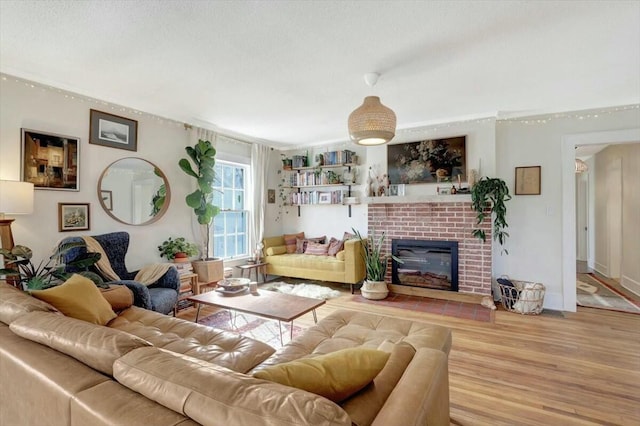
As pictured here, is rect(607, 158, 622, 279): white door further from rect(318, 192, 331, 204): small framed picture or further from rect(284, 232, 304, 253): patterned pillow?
rect(284, 232, 304, 253): patterned pillow

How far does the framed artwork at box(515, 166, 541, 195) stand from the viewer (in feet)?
13.1

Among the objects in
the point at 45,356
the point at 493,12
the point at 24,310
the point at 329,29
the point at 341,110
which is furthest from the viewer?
the point at 341,110

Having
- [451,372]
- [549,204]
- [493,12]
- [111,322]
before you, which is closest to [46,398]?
[111,322]

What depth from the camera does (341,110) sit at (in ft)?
12.7

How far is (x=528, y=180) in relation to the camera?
4.04 meters

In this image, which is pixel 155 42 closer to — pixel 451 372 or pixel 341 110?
pixel 341 110

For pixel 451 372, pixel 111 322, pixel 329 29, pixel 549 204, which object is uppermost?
pixel 329 29

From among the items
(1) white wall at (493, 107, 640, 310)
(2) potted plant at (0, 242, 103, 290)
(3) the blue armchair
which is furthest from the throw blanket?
(1) white wall at (493, 107, 640, 310)

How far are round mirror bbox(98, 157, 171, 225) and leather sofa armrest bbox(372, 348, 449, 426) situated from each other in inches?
137

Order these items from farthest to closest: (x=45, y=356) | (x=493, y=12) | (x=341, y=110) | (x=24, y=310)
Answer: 1. (x=341, y=110)
2. (x=493, y=12)
3. (x=24, y=310)
4. (x=45, y=356)

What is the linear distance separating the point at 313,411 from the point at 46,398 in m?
1.03

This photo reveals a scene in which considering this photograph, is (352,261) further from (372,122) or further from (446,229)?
(372,122)

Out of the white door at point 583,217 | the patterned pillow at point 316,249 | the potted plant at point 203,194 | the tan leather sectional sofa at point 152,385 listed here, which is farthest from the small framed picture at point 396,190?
the white door at point 583,217

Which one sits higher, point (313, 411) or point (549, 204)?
point (549, 204)
